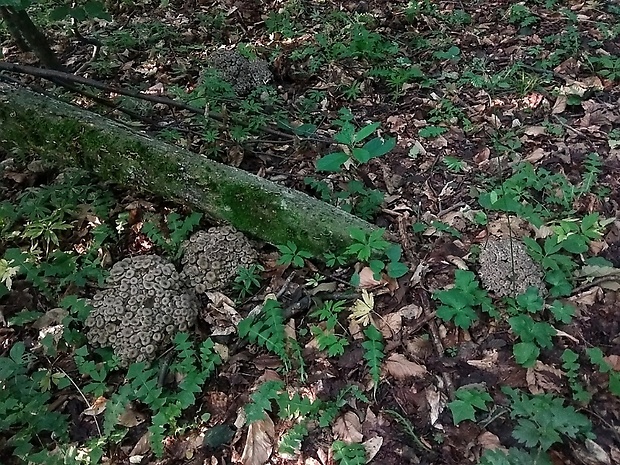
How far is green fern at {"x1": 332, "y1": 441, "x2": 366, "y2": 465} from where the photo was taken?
245cm

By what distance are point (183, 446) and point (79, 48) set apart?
16.2 feet

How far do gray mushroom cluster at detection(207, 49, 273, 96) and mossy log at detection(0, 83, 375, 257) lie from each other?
147 centimetres

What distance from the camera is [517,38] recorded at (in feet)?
17.7

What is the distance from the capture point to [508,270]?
3029 millimetres

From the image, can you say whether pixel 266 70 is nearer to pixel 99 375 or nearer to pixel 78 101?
pixel 78 101

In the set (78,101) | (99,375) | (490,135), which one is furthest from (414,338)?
(78,101)

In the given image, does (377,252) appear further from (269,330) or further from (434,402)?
(434,402)

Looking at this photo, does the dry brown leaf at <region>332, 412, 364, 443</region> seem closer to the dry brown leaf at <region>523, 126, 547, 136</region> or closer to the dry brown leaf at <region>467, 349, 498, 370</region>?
the dry brown leaf at <region>467, 349, 498, 370</region>

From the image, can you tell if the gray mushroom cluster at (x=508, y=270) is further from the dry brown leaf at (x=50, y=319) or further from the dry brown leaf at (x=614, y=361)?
the dry brown leaf at (x=50, y=319)

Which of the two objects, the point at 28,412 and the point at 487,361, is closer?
the point at 28,412

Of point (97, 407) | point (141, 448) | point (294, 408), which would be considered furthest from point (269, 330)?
point (97, 407)

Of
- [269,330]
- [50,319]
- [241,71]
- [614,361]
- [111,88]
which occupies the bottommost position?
[614,361]

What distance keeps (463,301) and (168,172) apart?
6.98 ft

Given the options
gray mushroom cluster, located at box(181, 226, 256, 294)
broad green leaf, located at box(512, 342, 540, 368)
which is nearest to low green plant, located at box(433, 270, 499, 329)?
broad green leaf, located at box(512, 342, 540, 368)
